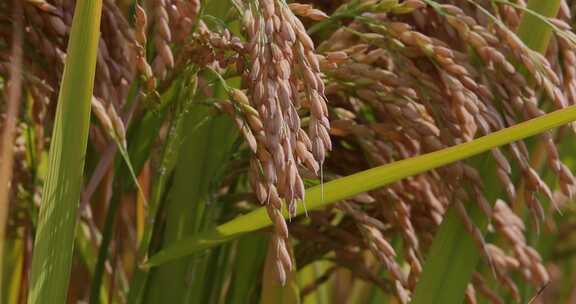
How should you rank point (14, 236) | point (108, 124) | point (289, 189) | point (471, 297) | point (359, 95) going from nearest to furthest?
point (289, 189) → point (108, 124) → point (359, 95) → point (471, 297) → point (14, 236)

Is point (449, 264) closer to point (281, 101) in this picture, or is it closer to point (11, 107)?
point (281, 101)

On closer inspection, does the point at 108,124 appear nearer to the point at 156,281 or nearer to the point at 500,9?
the point at 156,281

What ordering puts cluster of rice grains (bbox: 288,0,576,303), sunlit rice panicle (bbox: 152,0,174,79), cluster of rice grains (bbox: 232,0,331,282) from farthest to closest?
cluster of rice grains (bbox: 288,0,576,303), sunlit rice panicle (bbox: 152,0,174,79), cluster of rice grains (bbox: 232,0,331,282)

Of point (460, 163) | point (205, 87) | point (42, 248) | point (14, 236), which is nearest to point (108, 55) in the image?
point (205, 87)

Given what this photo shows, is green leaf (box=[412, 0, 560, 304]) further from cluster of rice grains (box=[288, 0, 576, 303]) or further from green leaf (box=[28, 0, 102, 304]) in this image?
green leaf (box=[28, 0, 102, 304])

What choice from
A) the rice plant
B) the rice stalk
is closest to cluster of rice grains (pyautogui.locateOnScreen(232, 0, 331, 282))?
the rice plant

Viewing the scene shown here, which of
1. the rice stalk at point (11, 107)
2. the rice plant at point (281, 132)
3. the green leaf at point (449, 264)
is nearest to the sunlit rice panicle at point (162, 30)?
the rice plant at point (281, 132)

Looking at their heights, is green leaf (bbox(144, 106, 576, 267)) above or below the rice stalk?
below

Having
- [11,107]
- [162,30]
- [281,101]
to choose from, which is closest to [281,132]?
[281,101]
